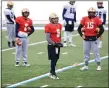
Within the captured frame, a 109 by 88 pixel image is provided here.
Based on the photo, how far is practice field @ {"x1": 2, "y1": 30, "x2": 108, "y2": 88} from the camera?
12.8m

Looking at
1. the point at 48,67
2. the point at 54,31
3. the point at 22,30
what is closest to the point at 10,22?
the point at 22,30

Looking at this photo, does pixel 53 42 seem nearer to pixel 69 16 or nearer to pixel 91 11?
pixel 91 11

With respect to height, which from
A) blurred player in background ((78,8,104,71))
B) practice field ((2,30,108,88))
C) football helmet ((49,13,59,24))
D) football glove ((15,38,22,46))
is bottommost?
practice field ((2,30,108,88))

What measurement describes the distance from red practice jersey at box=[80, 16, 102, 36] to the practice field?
108 centimetres

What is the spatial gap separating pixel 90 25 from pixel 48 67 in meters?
1.95

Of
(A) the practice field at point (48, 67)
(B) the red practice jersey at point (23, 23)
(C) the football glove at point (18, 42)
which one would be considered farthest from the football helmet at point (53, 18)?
(C) the football glove at point (18, 42)

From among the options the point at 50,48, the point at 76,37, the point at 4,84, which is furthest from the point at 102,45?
the point at 4,84

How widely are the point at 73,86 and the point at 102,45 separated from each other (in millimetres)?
8943

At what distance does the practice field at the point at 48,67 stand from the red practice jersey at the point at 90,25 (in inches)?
42.3

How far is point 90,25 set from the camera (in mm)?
14438

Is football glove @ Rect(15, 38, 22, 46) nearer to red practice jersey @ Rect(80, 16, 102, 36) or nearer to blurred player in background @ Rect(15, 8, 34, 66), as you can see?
blurred player in background @ Rect(15, 8, 34, 66)

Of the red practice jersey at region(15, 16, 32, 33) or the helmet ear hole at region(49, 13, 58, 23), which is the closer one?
the helmet ear hole at region(49, 13, 58, 23)

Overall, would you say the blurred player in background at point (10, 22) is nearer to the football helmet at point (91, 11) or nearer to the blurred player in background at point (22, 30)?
the blurred player in background at point (22, 30)

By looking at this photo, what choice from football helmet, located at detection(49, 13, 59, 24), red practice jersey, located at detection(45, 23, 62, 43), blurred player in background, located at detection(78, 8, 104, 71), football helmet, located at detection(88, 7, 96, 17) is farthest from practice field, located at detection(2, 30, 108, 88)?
football helmet, located at detection(88, 7, 96, 17)
